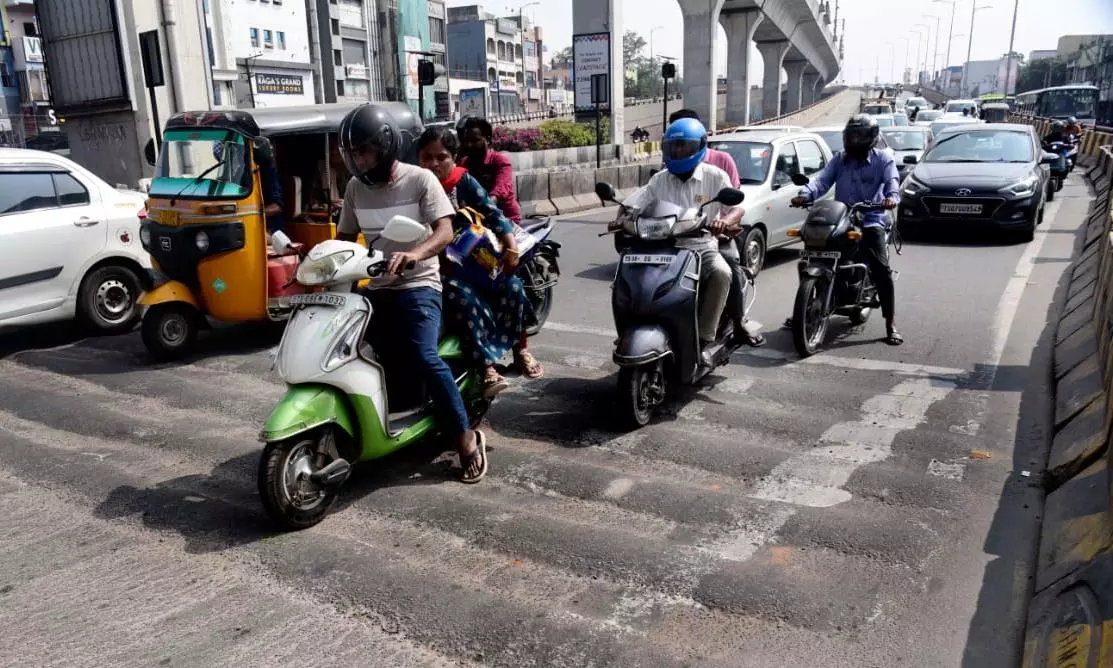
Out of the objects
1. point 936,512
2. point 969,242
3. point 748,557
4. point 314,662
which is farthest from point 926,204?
point 314,662

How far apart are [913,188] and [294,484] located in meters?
11.5

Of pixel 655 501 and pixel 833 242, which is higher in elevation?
pixel 833 242

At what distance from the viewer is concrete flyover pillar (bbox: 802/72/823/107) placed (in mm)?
93906

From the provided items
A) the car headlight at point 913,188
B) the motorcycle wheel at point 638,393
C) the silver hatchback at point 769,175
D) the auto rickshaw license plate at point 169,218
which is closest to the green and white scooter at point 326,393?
the motorcycle wheel at point 638,393

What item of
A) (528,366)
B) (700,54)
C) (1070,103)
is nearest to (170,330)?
(528,366)

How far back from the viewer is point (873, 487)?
4.52 m

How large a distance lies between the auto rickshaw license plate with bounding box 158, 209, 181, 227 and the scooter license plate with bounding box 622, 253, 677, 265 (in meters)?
3.96

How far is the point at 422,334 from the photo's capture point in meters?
4.44

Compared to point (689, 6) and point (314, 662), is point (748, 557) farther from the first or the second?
point (689, 6)

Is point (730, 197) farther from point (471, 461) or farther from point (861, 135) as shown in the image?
point (861, 135)

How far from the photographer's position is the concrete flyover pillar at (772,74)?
57438 millimetres

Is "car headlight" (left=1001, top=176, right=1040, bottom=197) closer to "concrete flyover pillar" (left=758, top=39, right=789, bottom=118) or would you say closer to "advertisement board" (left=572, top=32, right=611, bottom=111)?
"advertisement board" (left=572, top=32, right=611, bottom=111)

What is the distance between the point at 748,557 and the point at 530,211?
43.2 ft

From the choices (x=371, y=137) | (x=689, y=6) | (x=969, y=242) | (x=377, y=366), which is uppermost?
(x=689, y=6)
